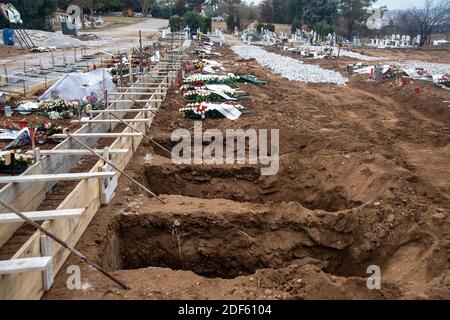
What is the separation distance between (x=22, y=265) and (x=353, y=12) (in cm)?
5271

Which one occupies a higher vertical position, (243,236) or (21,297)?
(21,297)

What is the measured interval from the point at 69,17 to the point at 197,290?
53.3 m

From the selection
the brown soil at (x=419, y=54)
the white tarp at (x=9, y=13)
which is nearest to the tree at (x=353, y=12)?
the brown soil at (x=419, y=54)

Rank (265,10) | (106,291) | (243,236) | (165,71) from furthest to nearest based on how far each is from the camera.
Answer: (265,10)
(165,71)
(243,236)
(106,291)

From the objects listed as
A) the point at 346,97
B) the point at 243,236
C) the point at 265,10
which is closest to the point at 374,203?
the point at 243,236

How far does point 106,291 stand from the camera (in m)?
5.37

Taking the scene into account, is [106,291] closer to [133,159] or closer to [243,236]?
[243,236]

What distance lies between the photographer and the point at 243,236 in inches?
303

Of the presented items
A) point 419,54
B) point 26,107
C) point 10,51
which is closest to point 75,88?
point 26,107

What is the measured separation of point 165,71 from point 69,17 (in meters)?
35.5

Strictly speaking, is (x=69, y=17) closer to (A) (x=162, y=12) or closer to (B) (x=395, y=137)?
(A) (x=162, y=12)

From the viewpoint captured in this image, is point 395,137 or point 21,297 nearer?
point 21,297

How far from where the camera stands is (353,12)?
170ft

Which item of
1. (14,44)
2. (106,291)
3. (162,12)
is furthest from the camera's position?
(162,12)
